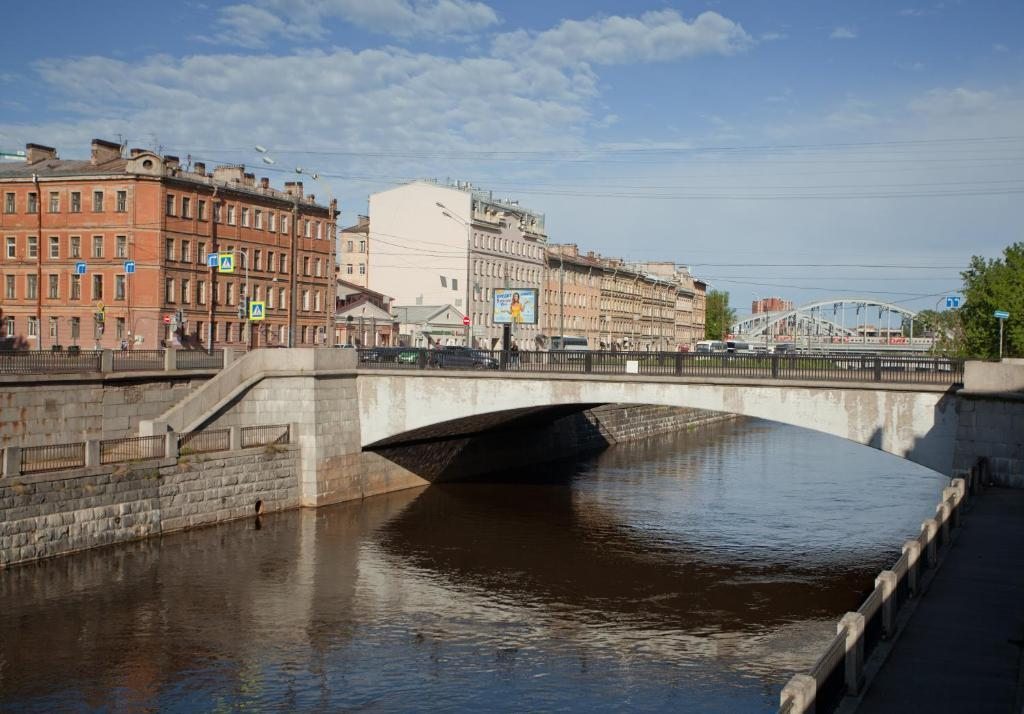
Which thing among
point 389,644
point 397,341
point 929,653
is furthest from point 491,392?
point 397,341

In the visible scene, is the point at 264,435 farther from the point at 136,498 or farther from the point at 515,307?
the point at 515,307

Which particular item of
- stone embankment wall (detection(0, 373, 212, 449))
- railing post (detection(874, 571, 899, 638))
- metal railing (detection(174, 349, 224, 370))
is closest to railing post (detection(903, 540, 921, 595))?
railing post (detection(874, 571, 899, 638))

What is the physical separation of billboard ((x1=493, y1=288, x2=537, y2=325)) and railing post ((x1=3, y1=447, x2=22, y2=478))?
1209 inches

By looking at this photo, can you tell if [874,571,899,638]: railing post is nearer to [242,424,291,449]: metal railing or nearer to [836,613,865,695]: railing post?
[836,613,865,695]: railing post

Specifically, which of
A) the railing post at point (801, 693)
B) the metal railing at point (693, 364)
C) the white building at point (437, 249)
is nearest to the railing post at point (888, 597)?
the railing post at point (801, 693)

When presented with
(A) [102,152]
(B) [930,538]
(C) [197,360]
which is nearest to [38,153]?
(A) [102,152]

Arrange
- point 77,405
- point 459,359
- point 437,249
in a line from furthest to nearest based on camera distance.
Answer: point 437,249 < point 459,359 < point 77,405

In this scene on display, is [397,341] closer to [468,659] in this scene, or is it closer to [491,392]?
[491,392]

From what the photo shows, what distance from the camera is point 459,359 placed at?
153 feet

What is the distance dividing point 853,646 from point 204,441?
30.2m

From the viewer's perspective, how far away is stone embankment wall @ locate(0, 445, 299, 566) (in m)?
31.4

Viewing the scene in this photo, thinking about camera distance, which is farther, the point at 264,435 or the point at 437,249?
the point at 437,249

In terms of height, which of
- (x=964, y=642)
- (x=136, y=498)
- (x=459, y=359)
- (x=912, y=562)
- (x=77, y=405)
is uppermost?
(x=459, y=359)

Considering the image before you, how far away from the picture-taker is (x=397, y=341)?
91000 mm
